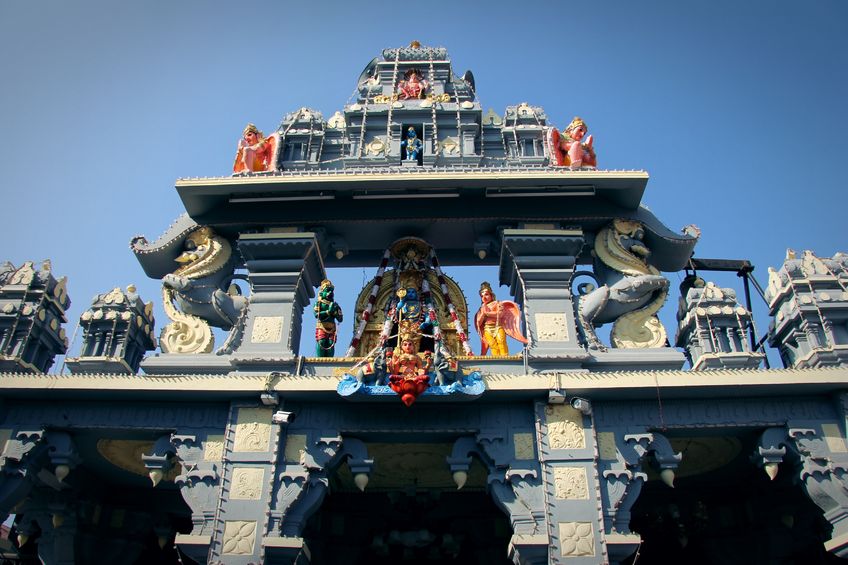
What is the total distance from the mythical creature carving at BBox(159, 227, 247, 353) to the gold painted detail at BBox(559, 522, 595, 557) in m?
8.49

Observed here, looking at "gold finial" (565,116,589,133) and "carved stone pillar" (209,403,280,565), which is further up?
"gold finial" (565,116,589,133)

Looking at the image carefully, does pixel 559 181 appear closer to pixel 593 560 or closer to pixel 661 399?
pixel 661 399

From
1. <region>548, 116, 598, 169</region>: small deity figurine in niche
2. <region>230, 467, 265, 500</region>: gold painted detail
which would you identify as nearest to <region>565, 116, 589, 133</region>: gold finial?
<region>548, 116, 598, 169</region>: small deity figurine in niche

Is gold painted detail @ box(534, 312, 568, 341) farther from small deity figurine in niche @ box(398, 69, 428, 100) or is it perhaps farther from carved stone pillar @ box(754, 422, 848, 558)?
small deity figurine in niche @ box(398, 69, 428, 100)

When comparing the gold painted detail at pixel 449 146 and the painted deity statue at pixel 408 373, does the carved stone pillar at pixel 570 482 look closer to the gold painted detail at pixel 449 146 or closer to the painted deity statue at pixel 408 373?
the painted deity statue at pixel 408 373

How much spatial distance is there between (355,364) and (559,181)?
625 centimetres

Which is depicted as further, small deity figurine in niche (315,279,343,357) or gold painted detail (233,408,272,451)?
small deity figurine in niche (315,279,343,357)

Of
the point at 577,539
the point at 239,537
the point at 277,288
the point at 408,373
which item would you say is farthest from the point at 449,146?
the point at 239,537

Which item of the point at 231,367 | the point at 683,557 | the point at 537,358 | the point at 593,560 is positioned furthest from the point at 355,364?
the point at 683,557

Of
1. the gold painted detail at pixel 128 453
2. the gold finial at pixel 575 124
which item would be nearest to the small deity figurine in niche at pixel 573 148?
the gold finial at pixel 575 124

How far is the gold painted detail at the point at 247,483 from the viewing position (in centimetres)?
1370

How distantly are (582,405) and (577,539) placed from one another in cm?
247

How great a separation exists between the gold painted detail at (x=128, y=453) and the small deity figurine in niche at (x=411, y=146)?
941 cm

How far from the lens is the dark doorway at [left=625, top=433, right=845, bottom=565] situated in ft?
51.5
